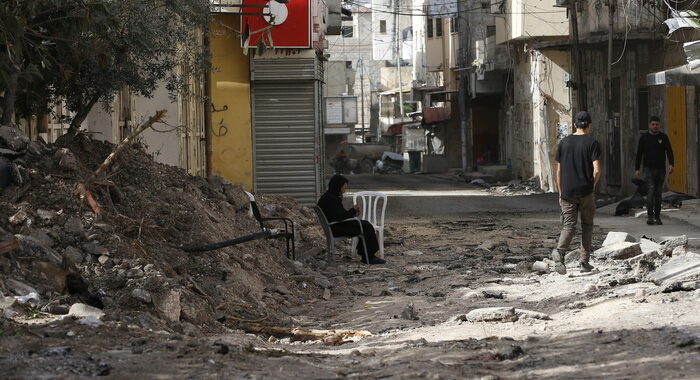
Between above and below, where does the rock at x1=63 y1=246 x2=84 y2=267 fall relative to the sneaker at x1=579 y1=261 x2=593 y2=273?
above

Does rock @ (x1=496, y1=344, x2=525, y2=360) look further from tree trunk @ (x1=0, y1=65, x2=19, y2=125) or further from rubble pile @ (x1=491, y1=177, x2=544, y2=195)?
rubble pile @ (x1=491, y1=177, x2=544, y2=195)

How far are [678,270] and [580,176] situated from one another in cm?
174

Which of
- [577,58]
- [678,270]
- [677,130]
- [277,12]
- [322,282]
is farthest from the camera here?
[577,58]

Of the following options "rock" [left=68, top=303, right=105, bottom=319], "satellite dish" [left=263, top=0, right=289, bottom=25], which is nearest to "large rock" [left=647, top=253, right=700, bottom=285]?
"rock" [left=68, top=303, right=105, bottom=319]

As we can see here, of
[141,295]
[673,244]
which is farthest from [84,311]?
[673,244]

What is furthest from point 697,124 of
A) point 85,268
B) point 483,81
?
point 483,81

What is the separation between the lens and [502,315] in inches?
363

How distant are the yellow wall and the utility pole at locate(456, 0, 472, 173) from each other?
2500cm

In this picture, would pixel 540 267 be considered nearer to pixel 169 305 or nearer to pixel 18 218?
pixel 169 305

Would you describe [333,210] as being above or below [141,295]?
above

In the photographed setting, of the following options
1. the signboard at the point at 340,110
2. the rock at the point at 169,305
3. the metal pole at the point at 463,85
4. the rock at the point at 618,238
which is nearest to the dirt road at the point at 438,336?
the rock at the point at 169,305

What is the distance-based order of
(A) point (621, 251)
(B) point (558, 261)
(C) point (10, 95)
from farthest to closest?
(A) point (621, 251) < (B) point (558, 261) < (C) point (10, 95)

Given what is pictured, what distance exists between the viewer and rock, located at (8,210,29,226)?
9420 mm

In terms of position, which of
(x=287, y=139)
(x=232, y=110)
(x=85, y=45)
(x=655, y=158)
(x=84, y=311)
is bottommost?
(x=84, y=311)
